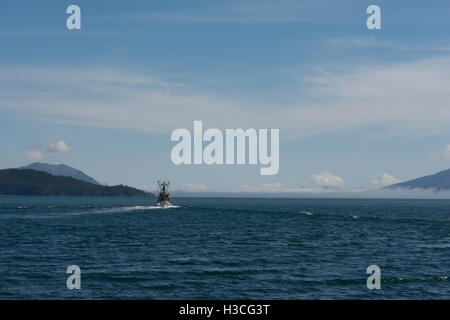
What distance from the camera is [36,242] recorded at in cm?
6812

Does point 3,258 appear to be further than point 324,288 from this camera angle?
Yes

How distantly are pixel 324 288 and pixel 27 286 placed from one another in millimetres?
25508
